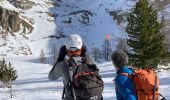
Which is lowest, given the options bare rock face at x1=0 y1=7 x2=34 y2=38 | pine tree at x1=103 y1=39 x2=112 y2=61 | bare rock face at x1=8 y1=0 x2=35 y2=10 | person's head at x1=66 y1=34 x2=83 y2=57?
pine tree at x1=103 y1=39 x2=112 y2=61

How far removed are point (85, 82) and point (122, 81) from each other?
107 cm

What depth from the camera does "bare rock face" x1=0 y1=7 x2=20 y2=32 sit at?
496 ft

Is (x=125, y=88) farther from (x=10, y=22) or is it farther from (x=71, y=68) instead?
(x=10, y=22)

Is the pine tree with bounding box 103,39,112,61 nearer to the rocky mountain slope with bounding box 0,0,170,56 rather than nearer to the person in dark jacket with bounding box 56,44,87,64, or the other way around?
the rocky mountain slope with bounding box 0,0,170,56

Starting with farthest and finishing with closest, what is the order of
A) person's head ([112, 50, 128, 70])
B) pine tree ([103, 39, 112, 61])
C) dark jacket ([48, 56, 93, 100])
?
pine tree ([103, 39, 112, 61]) < dark jacket ([48, 56, 93, 100]) < person's head ([112, 50, 128, 70])

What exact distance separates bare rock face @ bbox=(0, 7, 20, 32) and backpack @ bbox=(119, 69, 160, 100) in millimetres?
148606

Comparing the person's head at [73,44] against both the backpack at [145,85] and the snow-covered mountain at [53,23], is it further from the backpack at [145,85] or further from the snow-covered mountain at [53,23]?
the snow-covered mountain at [53,23]

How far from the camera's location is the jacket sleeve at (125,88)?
557 centimetres

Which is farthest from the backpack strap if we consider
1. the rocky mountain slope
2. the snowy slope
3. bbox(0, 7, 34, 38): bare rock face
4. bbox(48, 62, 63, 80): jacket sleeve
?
bbox(0, 7, 34, 38): bare rock face

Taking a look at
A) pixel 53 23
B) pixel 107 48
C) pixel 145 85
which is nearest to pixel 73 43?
pixel 145 85

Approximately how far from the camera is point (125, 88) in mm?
5594

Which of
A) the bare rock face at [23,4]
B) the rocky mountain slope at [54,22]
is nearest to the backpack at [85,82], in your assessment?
the rocky mountain slope at [54,22]

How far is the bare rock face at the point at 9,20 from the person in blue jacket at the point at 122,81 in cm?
14834

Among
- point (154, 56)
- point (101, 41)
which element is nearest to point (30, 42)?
point (101, 41)
